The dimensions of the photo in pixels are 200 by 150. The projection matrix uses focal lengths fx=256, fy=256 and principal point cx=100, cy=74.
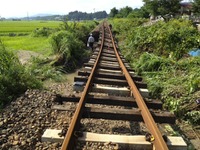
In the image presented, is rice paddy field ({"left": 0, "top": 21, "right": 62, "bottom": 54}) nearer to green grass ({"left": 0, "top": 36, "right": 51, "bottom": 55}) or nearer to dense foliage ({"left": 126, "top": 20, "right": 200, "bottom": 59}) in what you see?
green grass ({"left": 0, "top": 36, "right": 51, "bottom": 55})

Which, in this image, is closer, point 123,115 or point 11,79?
point 123,115

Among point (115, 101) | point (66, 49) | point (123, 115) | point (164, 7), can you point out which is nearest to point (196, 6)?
point (164, 7)

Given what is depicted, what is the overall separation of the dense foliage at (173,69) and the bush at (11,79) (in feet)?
9.62

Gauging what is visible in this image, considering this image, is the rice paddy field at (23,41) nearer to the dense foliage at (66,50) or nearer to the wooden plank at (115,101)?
the dense foliage at (66,50)

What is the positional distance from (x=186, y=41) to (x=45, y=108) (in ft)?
23.4

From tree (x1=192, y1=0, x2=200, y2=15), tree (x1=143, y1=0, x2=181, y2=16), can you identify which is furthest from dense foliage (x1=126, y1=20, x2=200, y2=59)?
tree (x1=143, y1=0, x2=181, y2=16)

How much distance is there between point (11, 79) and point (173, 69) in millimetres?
4484

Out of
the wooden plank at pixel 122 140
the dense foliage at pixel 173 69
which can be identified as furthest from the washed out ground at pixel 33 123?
the dense foliage at pixel 173 69

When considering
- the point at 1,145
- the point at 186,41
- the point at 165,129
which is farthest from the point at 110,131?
the point at 186,41

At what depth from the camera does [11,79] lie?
17.9 feet

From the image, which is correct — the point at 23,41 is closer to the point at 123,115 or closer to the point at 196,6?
the point at 123,115

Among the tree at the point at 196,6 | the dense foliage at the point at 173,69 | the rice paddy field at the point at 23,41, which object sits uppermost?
the tree at the point at 196,6

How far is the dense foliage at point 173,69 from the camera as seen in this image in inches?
203

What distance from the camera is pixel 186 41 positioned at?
31.6ft
